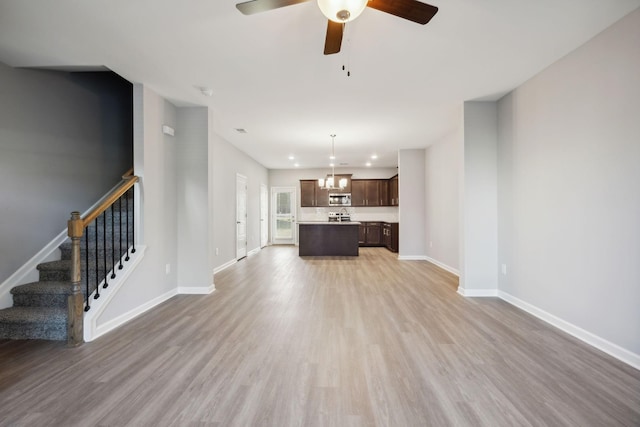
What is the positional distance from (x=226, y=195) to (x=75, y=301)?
3.71 metres

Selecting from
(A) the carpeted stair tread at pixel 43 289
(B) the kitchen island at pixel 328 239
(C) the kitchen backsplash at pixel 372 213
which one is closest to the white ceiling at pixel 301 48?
(A) the carpeted stair tread at pixel 43 289

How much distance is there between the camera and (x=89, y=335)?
8.19 feet

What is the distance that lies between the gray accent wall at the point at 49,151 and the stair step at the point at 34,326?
0.53 m

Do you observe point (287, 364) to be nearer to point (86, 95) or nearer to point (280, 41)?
point (280, 41)

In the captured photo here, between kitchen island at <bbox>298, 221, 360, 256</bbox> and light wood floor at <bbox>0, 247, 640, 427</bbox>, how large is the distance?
12.5 ft

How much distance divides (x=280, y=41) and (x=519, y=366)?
11.1 feet

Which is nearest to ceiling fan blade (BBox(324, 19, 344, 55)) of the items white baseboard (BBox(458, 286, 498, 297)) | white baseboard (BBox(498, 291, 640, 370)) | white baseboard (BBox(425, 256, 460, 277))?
white baseboard (BBox(498, 291, 640, 370))

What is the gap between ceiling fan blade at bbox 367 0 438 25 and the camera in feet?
5.45

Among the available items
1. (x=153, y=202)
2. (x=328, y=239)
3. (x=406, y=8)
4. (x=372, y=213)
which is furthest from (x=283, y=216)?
(x=406, y=8)

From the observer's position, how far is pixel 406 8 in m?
1.71

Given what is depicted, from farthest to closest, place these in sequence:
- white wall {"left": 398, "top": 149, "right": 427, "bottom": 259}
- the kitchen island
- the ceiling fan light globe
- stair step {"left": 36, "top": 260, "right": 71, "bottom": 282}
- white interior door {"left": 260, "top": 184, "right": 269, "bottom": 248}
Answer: white interior door {"left": 260, "top": 184, "right": 269, "bottom": 248}, the kitchen island, white wall {"left": 398, "top": 149, "right": 427, "bottom": 259}, stair step {"left": 36, "top": 260, "right": 71, "bottom": 282}, the ceiling fan light globe

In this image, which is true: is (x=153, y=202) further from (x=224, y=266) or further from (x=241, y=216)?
(x=241, y=216)

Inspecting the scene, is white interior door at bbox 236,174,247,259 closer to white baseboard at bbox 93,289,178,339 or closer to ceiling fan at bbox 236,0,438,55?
white baseboard at bbox 93,289,178,339

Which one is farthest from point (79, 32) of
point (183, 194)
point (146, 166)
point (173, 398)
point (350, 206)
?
point (350, 206)
